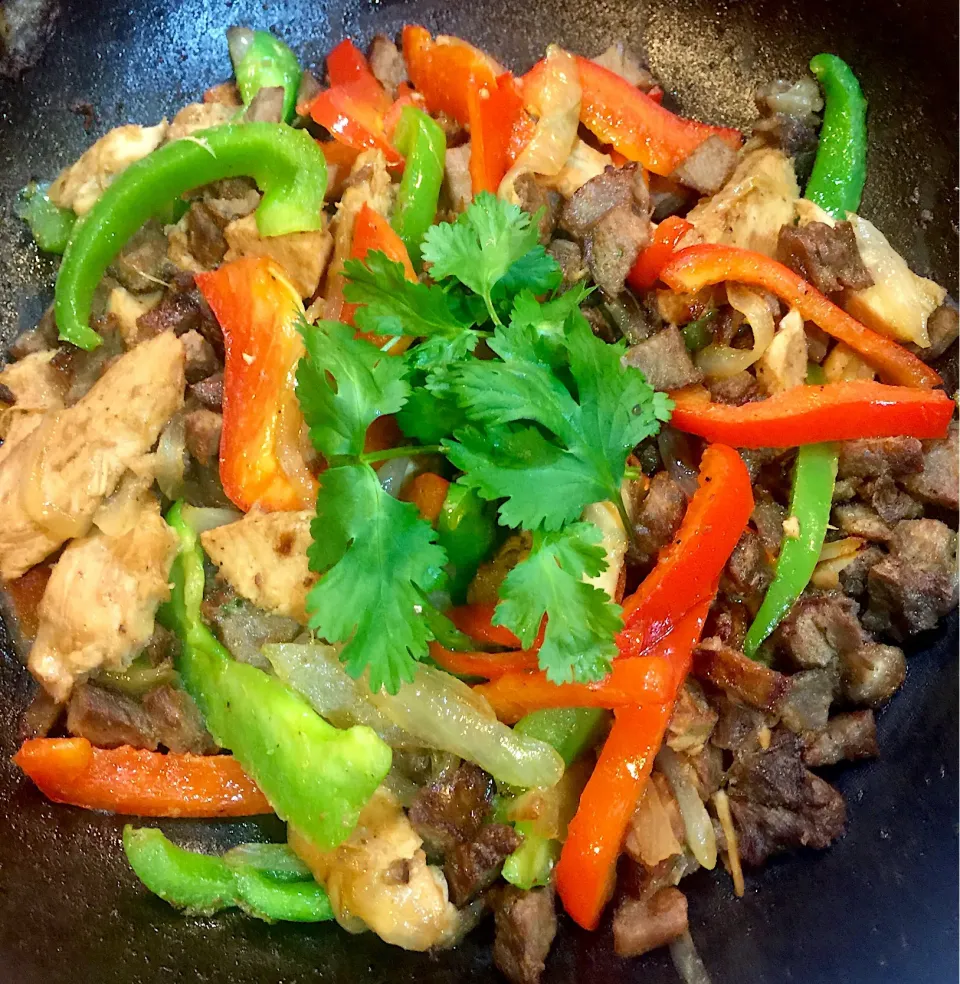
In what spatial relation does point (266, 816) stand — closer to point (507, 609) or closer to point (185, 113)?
point (507, 609)

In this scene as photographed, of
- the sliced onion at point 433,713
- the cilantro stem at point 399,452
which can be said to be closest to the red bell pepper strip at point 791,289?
the cilantro stem at point 399,452

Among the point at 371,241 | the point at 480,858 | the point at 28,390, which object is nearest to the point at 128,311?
the point at 28,390

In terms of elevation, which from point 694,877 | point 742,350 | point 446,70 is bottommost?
point 694,877

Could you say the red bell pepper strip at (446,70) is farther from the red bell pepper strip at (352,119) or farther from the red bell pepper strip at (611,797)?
the red bell pepper strip at (611,797)

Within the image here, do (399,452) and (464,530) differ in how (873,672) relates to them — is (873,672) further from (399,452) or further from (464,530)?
(399,452)

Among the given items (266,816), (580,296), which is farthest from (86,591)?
(580,296)

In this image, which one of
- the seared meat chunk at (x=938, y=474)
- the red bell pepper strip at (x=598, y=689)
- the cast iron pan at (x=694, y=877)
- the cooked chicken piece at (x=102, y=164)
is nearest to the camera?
the red bell pepper strip at (x=598, y=689)
